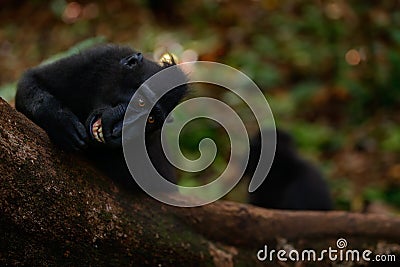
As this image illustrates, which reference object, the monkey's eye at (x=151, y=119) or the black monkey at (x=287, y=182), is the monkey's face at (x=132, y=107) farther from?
the black monkey at (x=287, y=182)

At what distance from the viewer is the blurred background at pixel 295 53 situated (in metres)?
6.99

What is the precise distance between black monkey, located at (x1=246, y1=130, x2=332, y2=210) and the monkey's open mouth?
3448 mm

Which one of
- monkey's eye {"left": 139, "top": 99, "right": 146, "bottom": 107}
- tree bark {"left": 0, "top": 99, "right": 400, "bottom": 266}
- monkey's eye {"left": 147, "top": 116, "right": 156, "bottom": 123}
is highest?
monkey's eye {"left": 139, "top": 99, "right": 146, "bottom": 107}

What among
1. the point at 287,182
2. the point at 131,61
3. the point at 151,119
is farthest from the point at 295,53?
the point at 151,119

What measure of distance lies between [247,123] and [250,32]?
6.33ft

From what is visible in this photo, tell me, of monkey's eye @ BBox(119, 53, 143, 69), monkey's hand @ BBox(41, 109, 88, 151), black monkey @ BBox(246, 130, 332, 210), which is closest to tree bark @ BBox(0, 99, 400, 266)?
monkey's hand @ BBox(41, 109, 88, 151)

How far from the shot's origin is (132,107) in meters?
2.99

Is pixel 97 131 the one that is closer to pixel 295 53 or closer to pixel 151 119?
pixel 151 119

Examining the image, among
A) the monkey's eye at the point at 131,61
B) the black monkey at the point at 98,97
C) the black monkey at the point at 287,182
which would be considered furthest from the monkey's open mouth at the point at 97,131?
the black monkey at the point at 287,182

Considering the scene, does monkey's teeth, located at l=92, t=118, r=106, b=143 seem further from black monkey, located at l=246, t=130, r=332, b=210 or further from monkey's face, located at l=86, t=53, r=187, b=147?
black monkey, located at l=246, t=130, r=332, b=210

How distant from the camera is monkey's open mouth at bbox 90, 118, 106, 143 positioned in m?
2.84

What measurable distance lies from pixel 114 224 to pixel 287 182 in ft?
13.0

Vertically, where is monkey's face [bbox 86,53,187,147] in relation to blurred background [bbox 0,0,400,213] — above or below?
below

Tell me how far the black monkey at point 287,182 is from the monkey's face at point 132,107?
307cm
